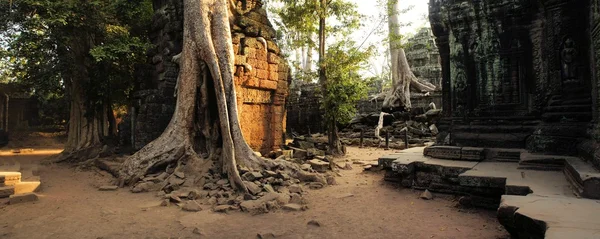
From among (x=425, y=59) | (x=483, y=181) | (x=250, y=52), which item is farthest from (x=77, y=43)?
(x=425, y=59)

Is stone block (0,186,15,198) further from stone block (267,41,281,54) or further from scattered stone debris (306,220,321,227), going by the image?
stone block (267,41,281,54)

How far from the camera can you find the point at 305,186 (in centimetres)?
559

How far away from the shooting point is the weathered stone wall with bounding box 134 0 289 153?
7707mm

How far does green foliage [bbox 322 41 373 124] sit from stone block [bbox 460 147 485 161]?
469 cm

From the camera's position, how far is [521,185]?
3383 millimetres

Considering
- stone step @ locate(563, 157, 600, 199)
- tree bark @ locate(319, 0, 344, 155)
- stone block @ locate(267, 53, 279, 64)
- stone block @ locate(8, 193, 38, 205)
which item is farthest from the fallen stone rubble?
tree bark @ locate(319, 0, 344, 155)

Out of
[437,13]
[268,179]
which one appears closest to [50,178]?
[268,179]

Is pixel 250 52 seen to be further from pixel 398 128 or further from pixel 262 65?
pixel 398 128

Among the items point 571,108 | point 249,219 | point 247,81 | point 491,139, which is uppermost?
point 247,81

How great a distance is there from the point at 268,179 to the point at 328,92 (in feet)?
16.7

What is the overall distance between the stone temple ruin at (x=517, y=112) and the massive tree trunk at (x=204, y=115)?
2489 millimetres

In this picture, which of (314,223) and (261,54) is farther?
(261,54)

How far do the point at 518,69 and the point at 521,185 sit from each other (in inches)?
111

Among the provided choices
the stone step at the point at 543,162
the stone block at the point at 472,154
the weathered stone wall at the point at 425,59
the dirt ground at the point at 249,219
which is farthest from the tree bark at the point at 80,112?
the weathered stone wall at the point at 425,59
